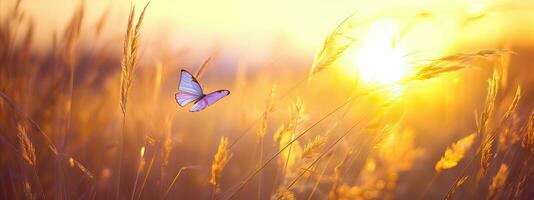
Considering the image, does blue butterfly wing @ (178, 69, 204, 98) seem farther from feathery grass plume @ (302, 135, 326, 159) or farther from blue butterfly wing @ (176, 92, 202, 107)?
feathery grass plume @ (302, 135, 326, 159)

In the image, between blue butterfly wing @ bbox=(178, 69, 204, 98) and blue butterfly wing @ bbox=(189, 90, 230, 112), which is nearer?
blue butterfly wing @ bbox=(189, 90, 230, 112)

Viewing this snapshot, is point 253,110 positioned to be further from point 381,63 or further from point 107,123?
point 381,63

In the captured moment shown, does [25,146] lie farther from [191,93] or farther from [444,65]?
[444,65]

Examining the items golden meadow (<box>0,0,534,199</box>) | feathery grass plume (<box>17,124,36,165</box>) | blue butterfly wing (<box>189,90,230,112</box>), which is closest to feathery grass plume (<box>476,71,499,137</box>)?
golden meadow (<box>0,0,534,199</box>)

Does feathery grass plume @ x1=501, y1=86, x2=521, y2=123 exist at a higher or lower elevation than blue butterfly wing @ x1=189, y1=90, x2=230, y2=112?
lower

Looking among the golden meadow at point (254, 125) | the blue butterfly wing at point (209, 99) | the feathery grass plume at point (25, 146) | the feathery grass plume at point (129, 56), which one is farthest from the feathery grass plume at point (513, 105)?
the feathery grass plume at point (25, 146)

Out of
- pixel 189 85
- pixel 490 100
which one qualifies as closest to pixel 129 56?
pixel 189 85

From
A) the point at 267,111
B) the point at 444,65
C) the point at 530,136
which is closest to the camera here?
the point at 444,65

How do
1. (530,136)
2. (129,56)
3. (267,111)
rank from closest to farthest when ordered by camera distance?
(129,56) → (530,136) → (267,111)

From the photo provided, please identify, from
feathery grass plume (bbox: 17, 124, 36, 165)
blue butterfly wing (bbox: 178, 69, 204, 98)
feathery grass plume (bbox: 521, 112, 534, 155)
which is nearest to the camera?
feathery grass plume (bbox: 17, 124, 36, 165)
